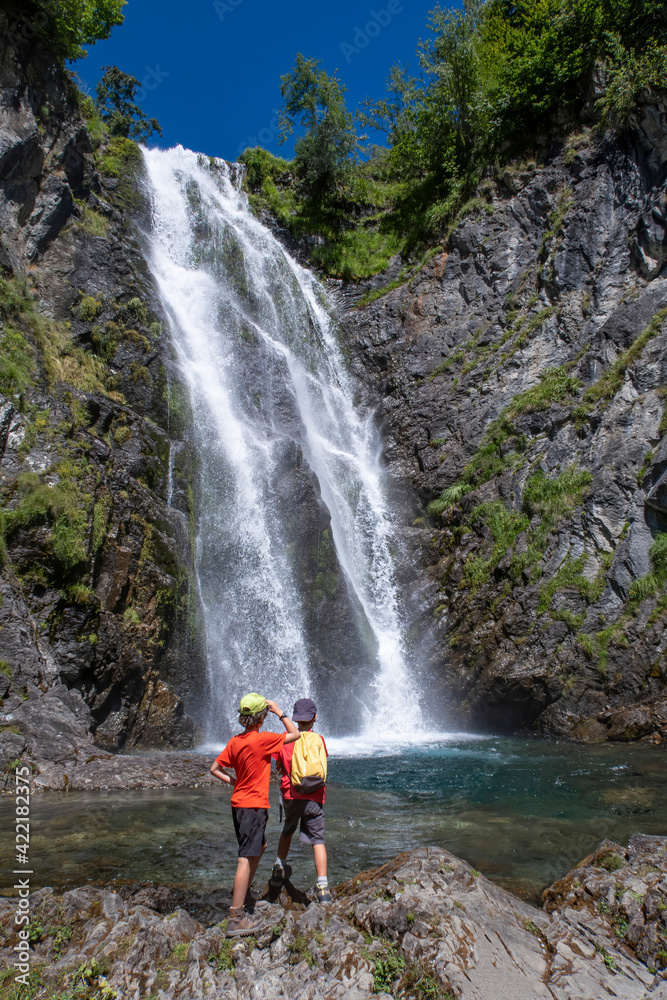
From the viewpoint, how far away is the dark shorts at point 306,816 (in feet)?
13.7

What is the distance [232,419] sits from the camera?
652 inches

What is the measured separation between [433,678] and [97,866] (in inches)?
421

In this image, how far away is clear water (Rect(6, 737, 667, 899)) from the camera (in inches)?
197

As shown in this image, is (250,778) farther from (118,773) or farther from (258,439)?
(258,439)

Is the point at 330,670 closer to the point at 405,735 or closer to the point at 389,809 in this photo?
the point at 405,735

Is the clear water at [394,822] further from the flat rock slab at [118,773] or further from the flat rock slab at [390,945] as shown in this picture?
the flat rock slab at [390,945]

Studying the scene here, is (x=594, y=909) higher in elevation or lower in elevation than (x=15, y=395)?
lower

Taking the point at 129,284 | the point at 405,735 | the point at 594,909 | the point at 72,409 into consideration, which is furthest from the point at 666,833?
the point at 129,284

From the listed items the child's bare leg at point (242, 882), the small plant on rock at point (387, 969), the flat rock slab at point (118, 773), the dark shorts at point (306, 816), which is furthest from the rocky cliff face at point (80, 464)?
the small plant on rock at point (387, 969)

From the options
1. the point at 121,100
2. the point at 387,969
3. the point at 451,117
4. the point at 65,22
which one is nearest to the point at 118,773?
the point at 387,969

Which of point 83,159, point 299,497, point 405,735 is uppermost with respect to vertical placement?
point 83,159

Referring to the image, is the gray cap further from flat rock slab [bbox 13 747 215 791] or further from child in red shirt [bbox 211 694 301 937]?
flat rock slab [bbox 13 747 215 791]

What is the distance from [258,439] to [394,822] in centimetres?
1154

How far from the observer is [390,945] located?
3.22 m
